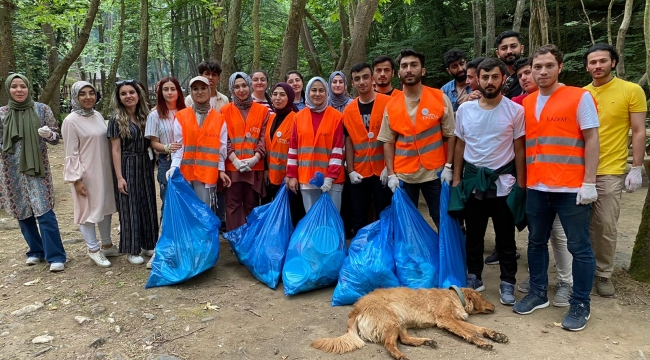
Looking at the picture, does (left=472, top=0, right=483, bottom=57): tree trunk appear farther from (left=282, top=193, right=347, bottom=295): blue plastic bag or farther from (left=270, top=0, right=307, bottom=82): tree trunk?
(left=282, top=193, right=347, bottom=295): blue plastic bag

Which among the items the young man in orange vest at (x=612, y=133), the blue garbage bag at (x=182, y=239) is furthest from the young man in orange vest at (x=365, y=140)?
the young man in orange vest at (x=612, y=133)

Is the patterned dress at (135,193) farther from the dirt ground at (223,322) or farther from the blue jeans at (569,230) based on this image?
the blue jeans at (569,230)

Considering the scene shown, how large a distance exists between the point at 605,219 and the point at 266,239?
2714 millimetres

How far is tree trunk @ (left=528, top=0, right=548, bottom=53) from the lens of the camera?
5.63 metres

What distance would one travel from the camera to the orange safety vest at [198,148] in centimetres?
399

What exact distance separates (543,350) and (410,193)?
1.54m

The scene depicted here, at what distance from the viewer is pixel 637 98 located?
3068 millimetres

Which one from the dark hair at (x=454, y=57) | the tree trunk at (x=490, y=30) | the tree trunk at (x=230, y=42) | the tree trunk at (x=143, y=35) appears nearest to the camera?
the dark hair at (x=454, y=57)

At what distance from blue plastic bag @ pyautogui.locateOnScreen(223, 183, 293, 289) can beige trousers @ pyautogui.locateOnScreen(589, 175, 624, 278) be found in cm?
248

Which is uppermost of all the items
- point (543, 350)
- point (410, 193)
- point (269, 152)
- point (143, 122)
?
point (143, 122)

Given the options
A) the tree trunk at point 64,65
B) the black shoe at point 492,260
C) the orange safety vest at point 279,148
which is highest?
the tree trunk at point 64,65

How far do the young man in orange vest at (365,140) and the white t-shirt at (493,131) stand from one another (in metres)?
0.82

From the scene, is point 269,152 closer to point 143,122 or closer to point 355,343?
point 143,122

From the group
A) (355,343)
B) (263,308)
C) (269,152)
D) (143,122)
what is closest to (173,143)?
(143,122)
